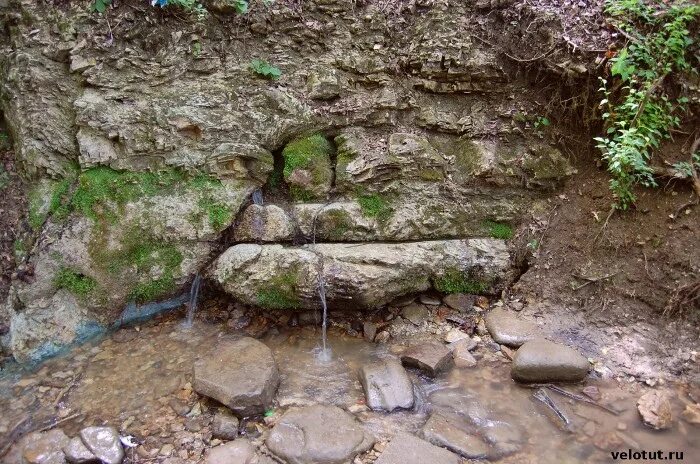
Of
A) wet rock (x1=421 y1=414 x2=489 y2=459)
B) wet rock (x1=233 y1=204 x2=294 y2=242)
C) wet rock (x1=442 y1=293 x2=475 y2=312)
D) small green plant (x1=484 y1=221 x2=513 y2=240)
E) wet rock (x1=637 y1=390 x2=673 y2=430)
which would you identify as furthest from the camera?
small green plant (x1=484 y1=221 x2=513 y2=240)

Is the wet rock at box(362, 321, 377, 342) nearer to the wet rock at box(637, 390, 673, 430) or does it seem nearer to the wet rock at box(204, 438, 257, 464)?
the wet rock at box(204, 438, 257, 464)

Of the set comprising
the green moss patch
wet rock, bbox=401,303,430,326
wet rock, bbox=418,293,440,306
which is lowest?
wet rock, bbox=401,303,430,326

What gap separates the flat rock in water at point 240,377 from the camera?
3352 mm

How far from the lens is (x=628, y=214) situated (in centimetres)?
420

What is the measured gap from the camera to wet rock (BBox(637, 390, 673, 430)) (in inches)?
126

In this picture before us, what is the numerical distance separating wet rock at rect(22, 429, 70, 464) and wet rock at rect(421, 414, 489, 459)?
2650 mm

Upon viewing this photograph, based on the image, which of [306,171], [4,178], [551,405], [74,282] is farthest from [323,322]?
[4,178]

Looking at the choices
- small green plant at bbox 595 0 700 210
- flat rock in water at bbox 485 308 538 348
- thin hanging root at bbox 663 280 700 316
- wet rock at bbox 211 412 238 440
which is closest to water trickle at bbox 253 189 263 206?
wet rock at bbox 211 412 238 440

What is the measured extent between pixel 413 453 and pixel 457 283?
6.27 feet

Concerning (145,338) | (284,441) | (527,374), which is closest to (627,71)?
(527,374)

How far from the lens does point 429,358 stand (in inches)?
152

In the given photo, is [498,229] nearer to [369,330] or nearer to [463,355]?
[463,355]

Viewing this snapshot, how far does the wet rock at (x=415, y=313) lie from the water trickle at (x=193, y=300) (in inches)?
85.9

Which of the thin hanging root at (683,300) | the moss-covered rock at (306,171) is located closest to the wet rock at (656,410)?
the thin hanging root at (683,300)
